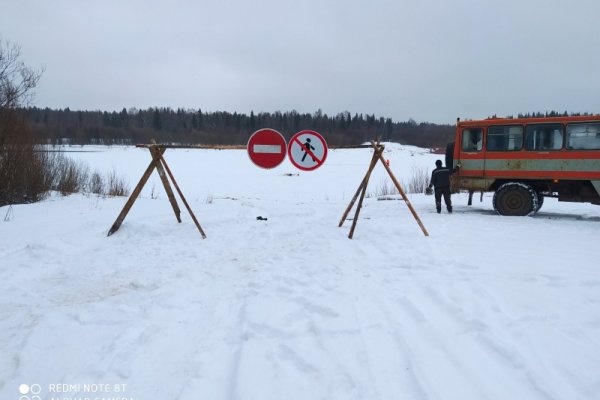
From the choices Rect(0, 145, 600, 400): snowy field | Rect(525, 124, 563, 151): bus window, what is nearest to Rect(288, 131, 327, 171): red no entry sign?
Rect(0, 145, 600, 400): snowy field

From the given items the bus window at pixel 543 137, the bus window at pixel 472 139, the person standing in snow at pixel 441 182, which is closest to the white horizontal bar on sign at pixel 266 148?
the person standing in snow at pixel 441 182

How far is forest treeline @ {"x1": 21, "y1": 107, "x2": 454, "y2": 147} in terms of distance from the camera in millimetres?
87375

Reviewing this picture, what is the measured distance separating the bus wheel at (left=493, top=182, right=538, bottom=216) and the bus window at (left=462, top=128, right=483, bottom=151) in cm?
146

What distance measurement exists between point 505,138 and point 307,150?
25.5 feet

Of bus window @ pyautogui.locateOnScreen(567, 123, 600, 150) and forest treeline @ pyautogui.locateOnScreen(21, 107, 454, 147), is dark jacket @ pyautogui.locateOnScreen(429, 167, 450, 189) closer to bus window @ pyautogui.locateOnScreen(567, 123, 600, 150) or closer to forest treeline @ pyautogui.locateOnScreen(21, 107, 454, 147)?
bus window @ pyautogui.locateOnScreen(567, 123, 600, 150)

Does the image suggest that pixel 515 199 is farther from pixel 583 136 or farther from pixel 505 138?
pixel 583 136

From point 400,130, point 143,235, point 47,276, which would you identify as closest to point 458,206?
point 143,235

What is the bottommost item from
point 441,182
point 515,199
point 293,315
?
point 293,315

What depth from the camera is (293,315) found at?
3812 millimetres

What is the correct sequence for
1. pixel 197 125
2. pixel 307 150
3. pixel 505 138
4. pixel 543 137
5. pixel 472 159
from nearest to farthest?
pixel 307 150
pixel 543 137
pixel 505 138
pixel 472 159
pixel 197 125

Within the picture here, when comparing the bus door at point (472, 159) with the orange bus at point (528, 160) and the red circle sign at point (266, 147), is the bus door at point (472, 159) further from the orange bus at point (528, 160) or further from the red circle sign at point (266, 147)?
the red circle sign at point (266, 147)

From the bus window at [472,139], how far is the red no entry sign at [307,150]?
719 cm

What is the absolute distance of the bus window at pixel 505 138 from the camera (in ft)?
36.1

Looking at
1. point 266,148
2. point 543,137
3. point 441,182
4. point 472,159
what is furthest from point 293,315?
point 543,137
